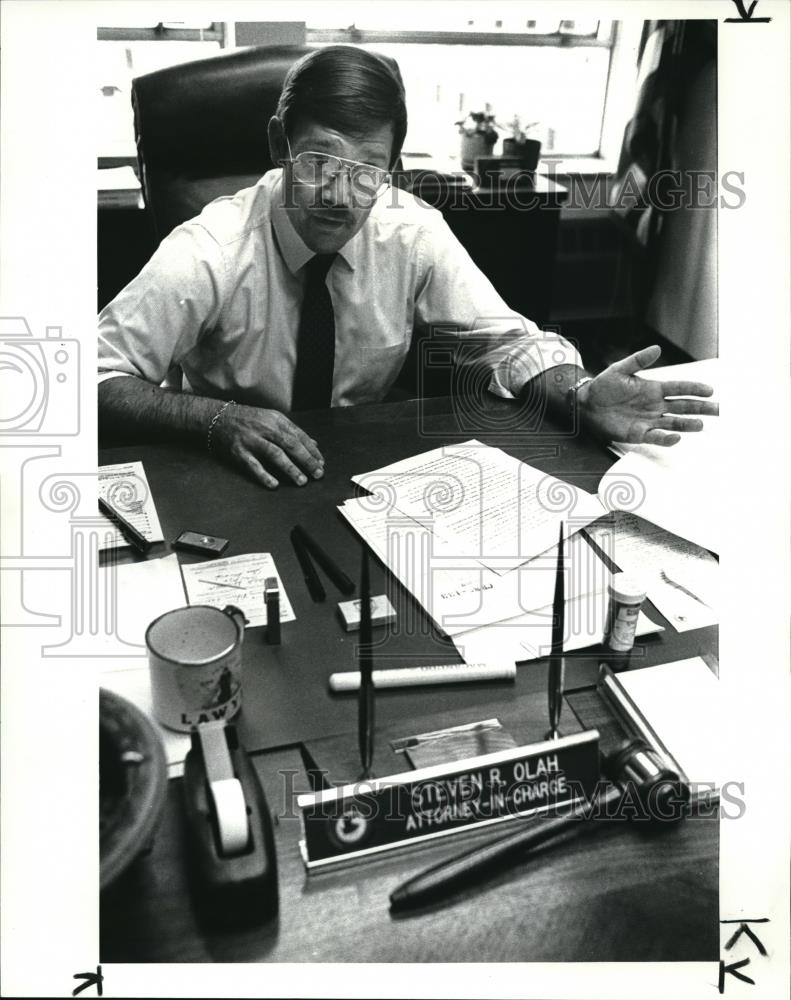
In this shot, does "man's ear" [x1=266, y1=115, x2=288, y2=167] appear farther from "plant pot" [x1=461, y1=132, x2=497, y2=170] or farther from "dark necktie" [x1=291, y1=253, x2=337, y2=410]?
"plant pot" [x1=461, y1=132, x2=497, y2=170]

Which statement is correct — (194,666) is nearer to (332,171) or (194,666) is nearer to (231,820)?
(231,820)

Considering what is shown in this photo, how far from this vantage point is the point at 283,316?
3.90ft

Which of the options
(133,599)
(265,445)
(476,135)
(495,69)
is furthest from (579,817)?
(476,135)

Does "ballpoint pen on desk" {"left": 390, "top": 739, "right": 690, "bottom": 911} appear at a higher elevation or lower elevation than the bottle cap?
lower

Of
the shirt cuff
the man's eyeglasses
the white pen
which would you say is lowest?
the white pen

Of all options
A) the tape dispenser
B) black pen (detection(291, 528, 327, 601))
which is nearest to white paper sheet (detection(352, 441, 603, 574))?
black pen (detection(291, 528, 327, 601))

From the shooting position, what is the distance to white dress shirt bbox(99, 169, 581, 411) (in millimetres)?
1085

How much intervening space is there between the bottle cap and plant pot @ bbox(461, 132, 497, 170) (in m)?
1.07

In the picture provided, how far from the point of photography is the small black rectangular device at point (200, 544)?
81 centimetres

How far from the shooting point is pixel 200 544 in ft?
2.66

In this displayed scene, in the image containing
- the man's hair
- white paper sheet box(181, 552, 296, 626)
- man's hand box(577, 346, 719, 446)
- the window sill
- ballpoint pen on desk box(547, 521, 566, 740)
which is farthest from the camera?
the window sill

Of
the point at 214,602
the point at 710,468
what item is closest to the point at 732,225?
the point at 710,468

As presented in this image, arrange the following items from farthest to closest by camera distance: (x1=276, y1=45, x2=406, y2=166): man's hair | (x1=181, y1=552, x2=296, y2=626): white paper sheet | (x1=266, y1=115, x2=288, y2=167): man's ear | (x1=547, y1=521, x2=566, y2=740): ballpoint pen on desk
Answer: (x1=266, y1=115, x2=288, y2=167): man's ear < (x1=276, y1=45, x2=406, y2=166): man's hair < (x1=181, y1=552, x2=296, y2=626): white paper sheet < (x1=547, y1=521, x2=566, y2=740): ballpoint pen on desk

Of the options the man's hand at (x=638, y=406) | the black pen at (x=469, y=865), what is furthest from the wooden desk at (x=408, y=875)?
the man's hand at (x=638, y=406)
